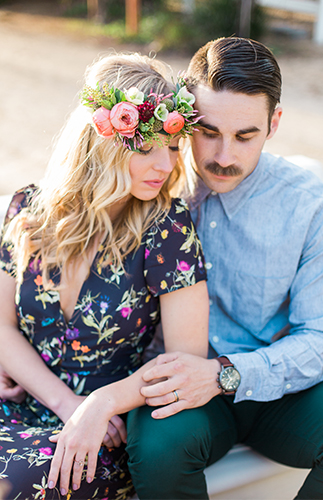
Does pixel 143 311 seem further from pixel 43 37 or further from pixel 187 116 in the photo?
pixel 43 37

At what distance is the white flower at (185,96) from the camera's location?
182 centimetres

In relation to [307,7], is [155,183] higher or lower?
lower

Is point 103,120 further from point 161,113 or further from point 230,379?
point 230,379

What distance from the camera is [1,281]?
2.04 meters

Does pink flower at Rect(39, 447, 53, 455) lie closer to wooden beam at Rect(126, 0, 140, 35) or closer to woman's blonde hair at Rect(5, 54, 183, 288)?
woman's blonde hair at Rect(5, 54, 183, 288)

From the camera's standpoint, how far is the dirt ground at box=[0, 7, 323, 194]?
21.1 feet

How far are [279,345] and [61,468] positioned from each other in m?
0.89

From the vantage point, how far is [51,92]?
833cm

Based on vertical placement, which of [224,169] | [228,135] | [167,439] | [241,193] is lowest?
[167,439]

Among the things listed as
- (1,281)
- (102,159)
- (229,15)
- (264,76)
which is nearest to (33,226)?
(1,281)

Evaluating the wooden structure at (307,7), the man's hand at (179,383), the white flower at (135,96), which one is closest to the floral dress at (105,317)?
the man's hand at (179,383)

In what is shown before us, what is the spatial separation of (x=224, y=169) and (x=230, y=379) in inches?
30.9

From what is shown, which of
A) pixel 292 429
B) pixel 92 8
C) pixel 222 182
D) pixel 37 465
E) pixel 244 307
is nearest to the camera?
pixel 37 465

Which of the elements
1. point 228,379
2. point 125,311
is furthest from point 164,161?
point 228,379
